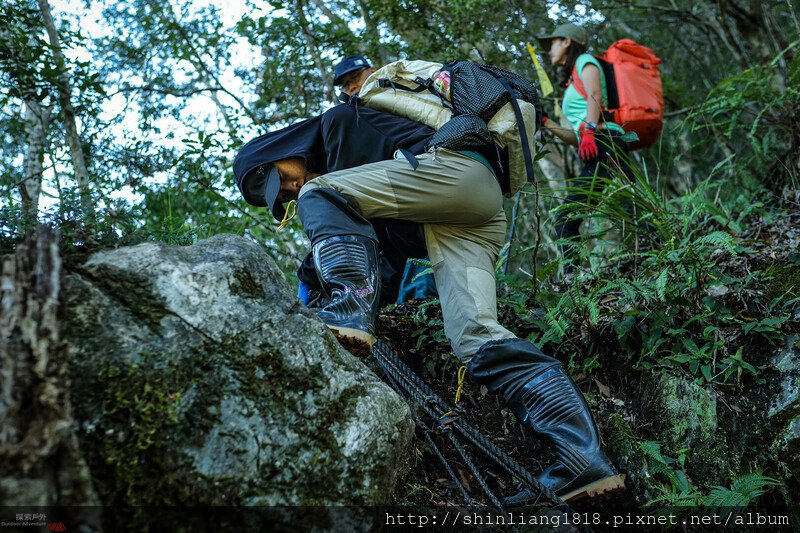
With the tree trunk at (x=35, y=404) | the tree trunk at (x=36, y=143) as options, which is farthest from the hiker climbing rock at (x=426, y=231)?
the tree trunk at (x=36, y=143)

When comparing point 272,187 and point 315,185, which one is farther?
point 272,187

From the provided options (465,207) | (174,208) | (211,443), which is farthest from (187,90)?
(211,443)

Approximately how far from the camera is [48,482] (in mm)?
1737

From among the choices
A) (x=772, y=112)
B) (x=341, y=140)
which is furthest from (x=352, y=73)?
(x=772, y=112)

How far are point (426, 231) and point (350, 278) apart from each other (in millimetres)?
700

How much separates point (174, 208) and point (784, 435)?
6.39m

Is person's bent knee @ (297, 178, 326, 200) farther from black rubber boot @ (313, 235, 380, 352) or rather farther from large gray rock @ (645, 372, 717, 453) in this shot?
large gray rock @ (645, 372, 717, 453)

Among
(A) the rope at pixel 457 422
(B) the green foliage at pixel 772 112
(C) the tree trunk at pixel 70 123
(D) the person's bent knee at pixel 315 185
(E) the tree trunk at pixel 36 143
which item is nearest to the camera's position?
(A) the rope at pixel 457 422

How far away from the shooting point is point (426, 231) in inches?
157

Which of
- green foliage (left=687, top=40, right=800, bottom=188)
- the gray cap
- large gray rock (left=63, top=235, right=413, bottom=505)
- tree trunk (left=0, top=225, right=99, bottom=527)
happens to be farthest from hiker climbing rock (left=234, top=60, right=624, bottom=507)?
green foliage (left=687, top=40, right=800, bottom=188)

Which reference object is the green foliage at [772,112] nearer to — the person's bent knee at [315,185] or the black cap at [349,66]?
the black cap at [349,66]

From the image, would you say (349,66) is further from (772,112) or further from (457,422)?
(772,112)

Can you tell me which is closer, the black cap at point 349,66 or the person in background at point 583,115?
the black cap at point 349,66

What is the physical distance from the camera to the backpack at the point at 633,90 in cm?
608
